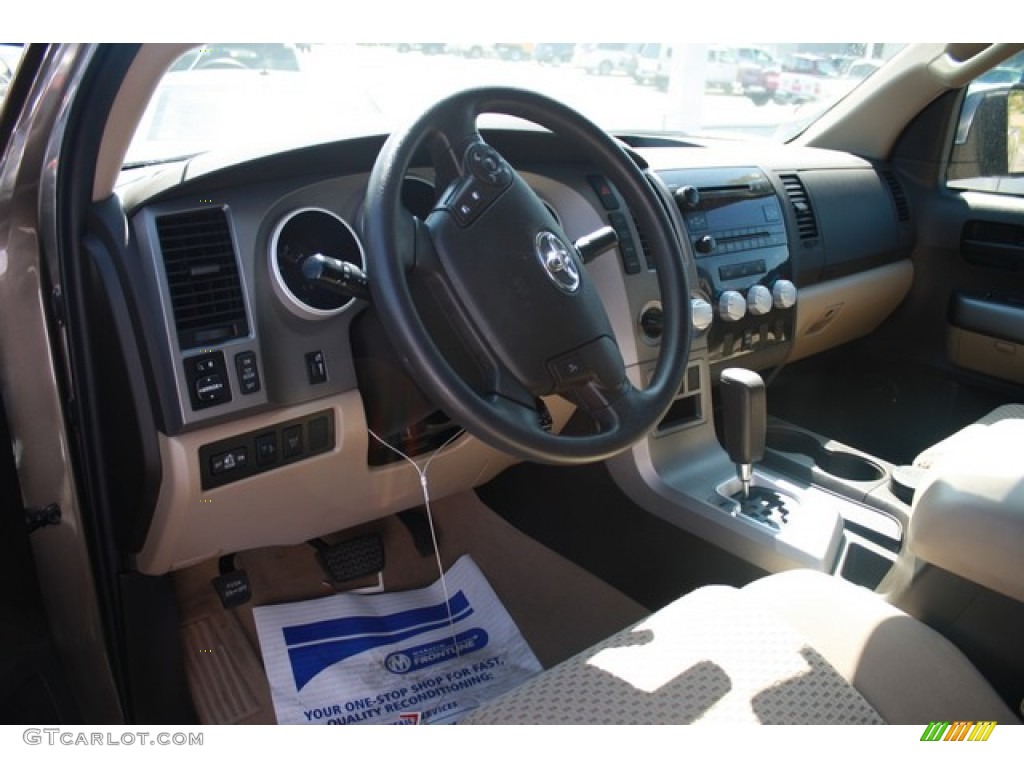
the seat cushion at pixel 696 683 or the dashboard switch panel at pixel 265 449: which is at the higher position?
the dashboard switch panel at pixel 265 449

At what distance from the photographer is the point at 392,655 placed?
1.84m

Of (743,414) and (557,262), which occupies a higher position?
(557,262)

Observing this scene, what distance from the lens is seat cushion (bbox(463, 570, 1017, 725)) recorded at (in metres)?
1.04

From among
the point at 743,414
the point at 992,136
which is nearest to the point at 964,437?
the point at 743,414

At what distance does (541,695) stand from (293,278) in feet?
2.44

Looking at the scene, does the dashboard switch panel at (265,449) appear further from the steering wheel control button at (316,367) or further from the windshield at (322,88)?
the windshield at (322,88)

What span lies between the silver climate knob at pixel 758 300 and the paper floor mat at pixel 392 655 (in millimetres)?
959

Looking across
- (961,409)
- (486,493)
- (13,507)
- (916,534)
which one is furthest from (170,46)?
(961,409)

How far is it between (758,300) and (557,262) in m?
1.04

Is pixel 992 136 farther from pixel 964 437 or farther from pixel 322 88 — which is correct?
pixel 322 88

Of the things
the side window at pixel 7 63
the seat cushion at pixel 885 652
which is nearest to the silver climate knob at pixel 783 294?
the seat cushion at pixel 885 652

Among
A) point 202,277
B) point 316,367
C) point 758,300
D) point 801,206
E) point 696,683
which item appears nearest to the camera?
point 696,683

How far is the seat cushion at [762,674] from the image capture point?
104 cm

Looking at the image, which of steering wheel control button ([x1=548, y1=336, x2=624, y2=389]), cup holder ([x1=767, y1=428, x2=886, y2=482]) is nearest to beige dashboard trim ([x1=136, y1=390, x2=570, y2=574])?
steering wheel control button ([x1=548, y1=336, x2=624, y2=389])
